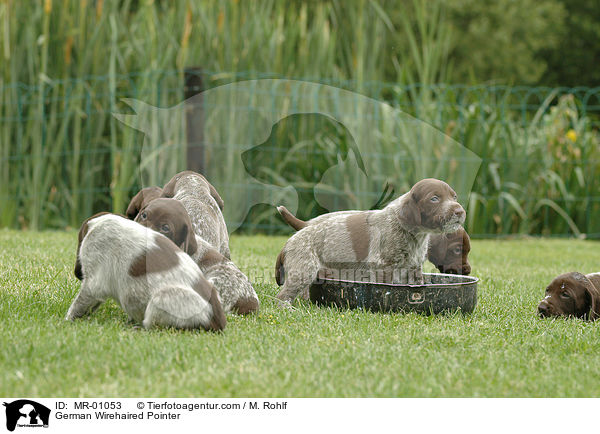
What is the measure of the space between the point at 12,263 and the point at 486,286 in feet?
12.9

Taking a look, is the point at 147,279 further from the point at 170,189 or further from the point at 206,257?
the point at 170,189

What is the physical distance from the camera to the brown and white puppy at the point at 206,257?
4207mm

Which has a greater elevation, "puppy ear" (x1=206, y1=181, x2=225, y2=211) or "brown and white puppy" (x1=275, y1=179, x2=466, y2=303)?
"puppy ear" (x1=206, y1=181, x2=225, y2=211)

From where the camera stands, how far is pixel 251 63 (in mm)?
9891

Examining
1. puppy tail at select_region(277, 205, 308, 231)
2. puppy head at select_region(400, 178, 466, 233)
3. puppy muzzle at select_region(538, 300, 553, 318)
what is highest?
puppy head at select_region(400, 178, 466, 233)

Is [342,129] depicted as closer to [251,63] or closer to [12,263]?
[12,263]

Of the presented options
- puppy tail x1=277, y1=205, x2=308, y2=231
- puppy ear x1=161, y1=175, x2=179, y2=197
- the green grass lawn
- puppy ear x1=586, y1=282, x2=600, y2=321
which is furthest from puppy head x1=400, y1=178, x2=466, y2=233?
puppy ear x1=161, y1=175, x2=179, y2=197

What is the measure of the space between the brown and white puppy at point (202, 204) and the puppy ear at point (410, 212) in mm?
1268

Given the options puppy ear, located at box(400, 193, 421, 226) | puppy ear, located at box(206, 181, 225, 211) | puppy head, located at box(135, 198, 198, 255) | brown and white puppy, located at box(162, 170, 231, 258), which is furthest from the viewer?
puppy ear, located at box(206, 181, 225, 211)

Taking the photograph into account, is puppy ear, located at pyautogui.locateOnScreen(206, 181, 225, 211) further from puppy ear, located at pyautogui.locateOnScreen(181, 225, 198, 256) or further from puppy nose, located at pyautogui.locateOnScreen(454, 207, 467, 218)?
puppy nose, located at pyautogui.locateOnScreen(454, 207, 467, 218)

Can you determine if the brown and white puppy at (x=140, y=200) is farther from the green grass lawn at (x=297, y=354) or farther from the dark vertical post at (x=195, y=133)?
the green grass lawn at (x=297, y=354)

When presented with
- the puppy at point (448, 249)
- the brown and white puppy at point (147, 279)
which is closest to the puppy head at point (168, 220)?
the brown and white puppy at point (147, 279)
